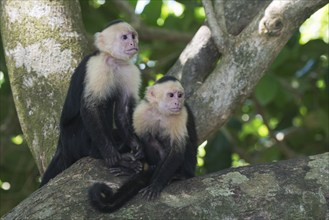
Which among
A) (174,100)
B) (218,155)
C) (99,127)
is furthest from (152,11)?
(99,127)

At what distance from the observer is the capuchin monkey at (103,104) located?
3438 millimetres

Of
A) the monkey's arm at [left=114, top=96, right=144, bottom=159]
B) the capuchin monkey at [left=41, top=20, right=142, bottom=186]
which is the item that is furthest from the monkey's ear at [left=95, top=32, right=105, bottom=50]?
the monkey's arm at [left=114, top=96, right=144, bottom=159]

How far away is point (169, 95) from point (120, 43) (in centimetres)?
45

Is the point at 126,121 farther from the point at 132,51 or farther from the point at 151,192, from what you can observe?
the point at 151,192

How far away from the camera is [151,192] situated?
8.58 feet

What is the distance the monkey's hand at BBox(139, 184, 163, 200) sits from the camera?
2.56m

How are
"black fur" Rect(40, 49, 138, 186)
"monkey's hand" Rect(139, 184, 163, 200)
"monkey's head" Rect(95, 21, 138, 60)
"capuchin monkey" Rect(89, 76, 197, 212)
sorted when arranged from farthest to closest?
"monkey's head" Rect(95, 21, 138, 60) < "black fur" Rect(40, 49, 138, 186) < "capuchin monkey" Rect(89, 76, 197, 212) < "monkey's hand" Rect(139, 184, 163, 200)

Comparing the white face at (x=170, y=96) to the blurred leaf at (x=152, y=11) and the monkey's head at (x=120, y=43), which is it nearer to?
the monkey's head at (x=120, y=43)

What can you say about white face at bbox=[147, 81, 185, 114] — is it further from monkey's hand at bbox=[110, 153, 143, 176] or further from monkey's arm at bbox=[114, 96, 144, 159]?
monkey's hand at bbox=[110, 153, 143, 176]

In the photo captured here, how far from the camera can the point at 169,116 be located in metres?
3.54

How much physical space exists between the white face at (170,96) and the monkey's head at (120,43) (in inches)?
10.8

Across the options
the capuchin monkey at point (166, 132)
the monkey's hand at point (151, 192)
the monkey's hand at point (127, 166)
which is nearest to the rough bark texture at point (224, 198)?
the monkey's hand at point (151, 192)

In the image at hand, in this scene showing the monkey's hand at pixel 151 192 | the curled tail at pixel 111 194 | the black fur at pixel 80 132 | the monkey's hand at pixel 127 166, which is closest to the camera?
the curled tail at pixel 111 194

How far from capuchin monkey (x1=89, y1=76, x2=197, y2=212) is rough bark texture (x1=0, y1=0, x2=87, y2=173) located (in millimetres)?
480
